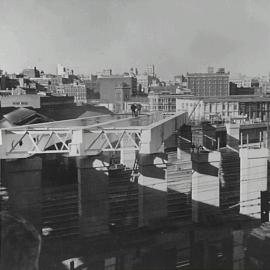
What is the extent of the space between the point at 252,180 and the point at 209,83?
104372 mm

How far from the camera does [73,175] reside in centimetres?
2380

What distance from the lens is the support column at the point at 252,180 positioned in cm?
2097

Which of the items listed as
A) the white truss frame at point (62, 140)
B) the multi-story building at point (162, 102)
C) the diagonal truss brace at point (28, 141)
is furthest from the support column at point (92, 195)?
the multi-story building at point (162, 102)

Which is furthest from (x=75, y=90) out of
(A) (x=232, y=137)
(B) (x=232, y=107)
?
(A) (x=232, y=137)

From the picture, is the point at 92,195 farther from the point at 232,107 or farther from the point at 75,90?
the point at 75,90

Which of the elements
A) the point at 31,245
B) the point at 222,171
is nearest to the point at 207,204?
the point at 222,171

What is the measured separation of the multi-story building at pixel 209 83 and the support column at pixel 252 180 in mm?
101905

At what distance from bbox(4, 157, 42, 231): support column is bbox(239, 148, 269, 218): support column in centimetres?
1049

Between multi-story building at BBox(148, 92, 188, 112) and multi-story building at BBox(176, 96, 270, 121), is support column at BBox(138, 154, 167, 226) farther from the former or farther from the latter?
multi-story building at BBox(148, 92, 188, 112)

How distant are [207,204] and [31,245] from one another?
38.7 feet

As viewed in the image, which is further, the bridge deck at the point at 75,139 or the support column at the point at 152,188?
the support column at the point at 152,188

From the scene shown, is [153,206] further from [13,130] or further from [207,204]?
[13,130]

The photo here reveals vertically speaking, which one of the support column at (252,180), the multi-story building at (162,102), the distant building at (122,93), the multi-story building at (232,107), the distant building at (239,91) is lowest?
the support column at (252,180)

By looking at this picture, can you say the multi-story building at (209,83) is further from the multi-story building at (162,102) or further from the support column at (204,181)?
the support column at (204,181)
